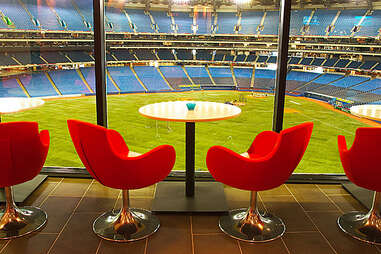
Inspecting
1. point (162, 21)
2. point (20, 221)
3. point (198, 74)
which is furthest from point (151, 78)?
point (20, 221)

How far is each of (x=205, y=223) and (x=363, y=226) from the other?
1.42 m

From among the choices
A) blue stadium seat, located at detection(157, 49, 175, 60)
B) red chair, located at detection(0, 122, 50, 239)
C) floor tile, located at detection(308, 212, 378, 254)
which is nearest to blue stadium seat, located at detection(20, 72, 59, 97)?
blue stadium seat, located at detection(157, 49, 175, 60)

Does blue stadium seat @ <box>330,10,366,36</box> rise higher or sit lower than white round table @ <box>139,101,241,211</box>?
higher

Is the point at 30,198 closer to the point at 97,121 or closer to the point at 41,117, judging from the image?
the point at 97,121

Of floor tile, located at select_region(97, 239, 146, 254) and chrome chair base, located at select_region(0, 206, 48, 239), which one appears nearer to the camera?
floor tile, located at select_region(97, 239, 146, 254)

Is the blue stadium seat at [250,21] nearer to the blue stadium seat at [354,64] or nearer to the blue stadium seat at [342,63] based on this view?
the blue stadium seat at [342,63]

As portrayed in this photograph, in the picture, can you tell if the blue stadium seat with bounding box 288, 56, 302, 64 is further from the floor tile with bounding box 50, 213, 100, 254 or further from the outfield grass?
the floor tile with bounding box 50, 213, 100, 254

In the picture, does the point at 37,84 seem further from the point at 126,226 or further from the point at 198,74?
the point at 126,226

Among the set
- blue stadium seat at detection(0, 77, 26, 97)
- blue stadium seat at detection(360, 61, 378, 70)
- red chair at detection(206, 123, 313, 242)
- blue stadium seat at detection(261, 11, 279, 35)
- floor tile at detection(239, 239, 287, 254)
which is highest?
A: blue stadium seat at detection(261, 11, 279, 35)

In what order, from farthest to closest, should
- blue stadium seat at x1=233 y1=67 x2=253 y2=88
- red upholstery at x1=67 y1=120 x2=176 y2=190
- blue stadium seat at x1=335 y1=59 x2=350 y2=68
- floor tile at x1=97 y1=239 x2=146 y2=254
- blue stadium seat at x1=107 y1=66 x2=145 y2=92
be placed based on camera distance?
blue stadium seat at x1=233 y1=67 x2=253 y2=88 → blue stadium seat at x1=335 y1=59 x2=350 y2=68 → blue stadium seat at x1=107 y1=66 x2=145 y2=92 → floor tile at x1=97 y1=239 x2=146 y2=254 → red upholstery at x1=67 y1=120 x2=176 y2=190

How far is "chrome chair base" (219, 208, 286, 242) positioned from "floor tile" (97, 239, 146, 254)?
739mm

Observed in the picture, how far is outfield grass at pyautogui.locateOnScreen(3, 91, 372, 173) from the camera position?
14.5 feet

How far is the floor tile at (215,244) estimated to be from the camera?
2493 mm

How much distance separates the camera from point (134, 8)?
4.13 meters
